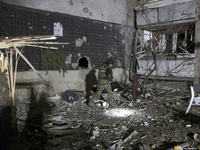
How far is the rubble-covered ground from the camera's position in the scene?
3900 mm

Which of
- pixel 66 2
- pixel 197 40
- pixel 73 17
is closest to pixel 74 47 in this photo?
pixel 73 17

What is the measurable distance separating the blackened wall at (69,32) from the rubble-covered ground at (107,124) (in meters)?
2.08

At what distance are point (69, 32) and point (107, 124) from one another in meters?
4.92

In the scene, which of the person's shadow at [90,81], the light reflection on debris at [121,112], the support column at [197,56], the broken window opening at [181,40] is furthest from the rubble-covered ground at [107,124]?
the broken window opening at [181,40]

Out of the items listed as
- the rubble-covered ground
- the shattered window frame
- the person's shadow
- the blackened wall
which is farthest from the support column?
the person's shadow

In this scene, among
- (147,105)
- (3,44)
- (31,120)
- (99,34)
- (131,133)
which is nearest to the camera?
(3,44)

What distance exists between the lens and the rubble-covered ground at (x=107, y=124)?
3.90 meters

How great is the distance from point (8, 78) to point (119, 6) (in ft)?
28.5

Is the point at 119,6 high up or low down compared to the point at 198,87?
up

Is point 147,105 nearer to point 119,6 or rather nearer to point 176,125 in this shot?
point 176,125

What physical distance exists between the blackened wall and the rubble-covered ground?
2084mm

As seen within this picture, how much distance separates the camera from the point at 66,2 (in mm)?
7828

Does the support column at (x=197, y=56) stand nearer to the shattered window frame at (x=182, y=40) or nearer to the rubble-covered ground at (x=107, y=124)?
the shattered window frame at (x=182, y=40)

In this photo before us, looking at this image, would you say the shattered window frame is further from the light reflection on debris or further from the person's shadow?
the light reflection on debris
